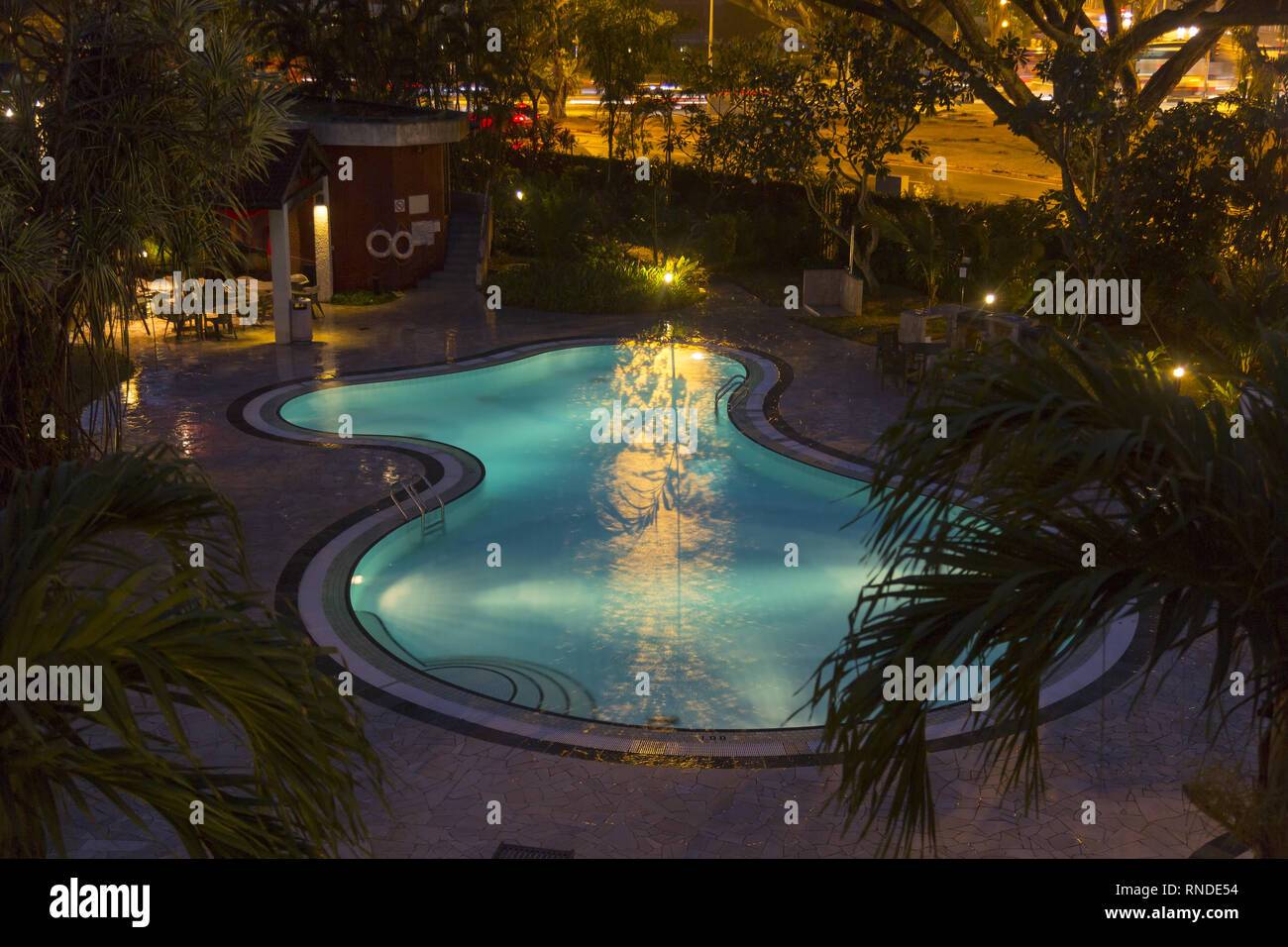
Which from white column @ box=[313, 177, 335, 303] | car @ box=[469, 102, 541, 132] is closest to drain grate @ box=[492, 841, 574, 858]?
white column @ box=[313, 177, 335, 303]

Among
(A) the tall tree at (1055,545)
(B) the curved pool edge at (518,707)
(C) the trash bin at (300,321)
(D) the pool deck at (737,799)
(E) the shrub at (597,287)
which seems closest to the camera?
(A) the tall tree at (1055,545)

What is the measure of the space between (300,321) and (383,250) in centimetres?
452

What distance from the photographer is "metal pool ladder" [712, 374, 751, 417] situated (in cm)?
1803

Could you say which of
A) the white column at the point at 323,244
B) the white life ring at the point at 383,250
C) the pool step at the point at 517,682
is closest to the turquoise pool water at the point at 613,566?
the pool step at the point at 517,682

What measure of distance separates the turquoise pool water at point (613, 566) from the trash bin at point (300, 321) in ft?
9.87

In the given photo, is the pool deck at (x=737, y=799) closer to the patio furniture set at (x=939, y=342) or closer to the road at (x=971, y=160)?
the patio furniture set at (x=939, y=342)

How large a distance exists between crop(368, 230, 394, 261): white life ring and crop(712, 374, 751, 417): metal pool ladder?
8734 millimetres

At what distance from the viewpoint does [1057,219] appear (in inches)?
779

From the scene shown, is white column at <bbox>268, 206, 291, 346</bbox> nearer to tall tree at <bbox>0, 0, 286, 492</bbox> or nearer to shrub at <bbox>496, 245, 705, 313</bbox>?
shrub at <bbox>496, 245, 705, 313</bbox>

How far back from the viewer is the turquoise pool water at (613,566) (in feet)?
35.9

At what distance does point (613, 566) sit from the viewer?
512 inches

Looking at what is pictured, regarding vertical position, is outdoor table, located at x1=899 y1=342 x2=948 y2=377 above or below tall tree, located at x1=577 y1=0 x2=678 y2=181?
below

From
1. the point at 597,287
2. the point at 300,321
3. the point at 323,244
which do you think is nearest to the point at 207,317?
the point at 300,321
